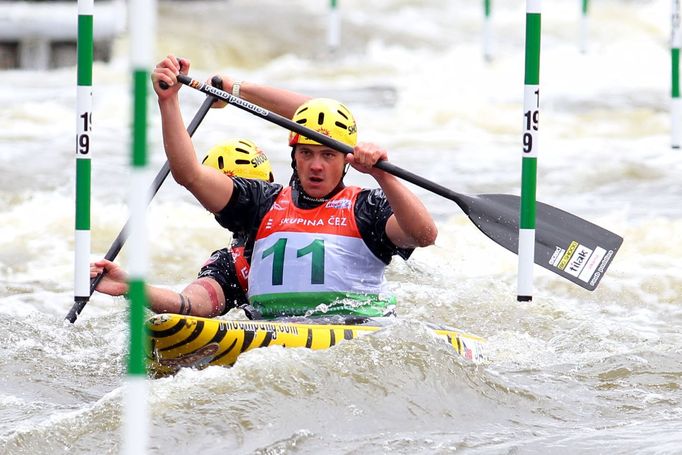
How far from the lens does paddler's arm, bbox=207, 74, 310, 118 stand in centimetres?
589

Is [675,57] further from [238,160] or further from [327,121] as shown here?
[327,121]

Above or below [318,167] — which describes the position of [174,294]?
below

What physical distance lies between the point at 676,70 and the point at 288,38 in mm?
9852

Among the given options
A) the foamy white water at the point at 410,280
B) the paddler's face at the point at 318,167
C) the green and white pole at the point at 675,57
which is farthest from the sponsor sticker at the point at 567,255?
the green and white pole at the point at 675,57

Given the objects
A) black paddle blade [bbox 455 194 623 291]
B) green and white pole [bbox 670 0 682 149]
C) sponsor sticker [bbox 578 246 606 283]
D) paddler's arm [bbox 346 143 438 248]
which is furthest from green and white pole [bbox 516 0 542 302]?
green and white pole [bbox 670 0 682 149]

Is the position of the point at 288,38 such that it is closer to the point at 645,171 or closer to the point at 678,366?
the point at 645,171

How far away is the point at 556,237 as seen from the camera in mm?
5383

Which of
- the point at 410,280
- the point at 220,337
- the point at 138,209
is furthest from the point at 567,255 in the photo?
the point at 138,209

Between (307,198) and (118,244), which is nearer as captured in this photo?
(307,198)

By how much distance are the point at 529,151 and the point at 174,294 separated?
1.50 m

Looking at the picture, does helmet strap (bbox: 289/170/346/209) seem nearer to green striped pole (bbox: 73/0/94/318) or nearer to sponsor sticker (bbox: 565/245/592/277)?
green striped pole (bbox: 73/0/94/318)

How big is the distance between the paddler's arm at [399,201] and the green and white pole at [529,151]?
0.45 meters

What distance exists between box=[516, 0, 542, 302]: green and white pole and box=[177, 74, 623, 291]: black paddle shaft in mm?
208

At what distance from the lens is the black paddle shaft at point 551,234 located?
5320 mm
